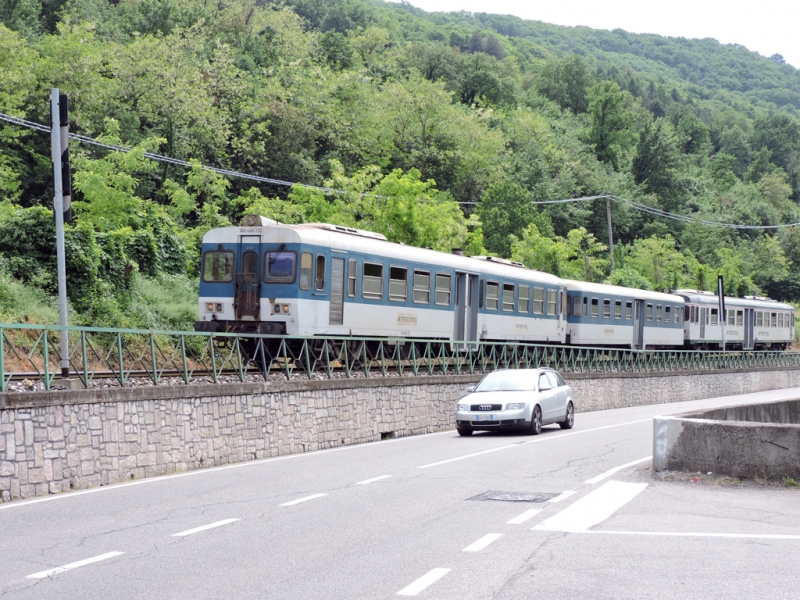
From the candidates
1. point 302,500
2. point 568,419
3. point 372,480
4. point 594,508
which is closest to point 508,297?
point 568,419

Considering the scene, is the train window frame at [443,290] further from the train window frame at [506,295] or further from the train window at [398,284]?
the train window frame at [506,295]

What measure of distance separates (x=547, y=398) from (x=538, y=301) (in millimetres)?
12974

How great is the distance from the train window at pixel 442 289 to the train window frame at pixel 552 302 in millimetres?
8504

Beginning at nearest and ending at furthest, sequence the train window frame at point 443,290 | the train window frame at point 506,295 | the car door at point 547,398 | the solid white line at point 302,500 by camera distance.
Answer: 1. the solid white line at point 302,500
2. the car door at point 547,398
3. the train window frame at point 443,290
4. the train window frame at point 506,295

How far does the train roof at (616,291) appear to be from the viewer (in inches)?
1508

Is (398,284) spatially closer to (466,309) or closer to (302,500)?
(466,309)

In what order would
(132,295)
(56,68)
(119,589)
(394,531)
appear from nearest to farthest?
1. (119,589)
2. (394,531)
3. (132,295)
4. (56,68)

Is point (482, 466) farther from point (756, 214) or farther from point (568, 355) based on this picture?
point (756, 214)

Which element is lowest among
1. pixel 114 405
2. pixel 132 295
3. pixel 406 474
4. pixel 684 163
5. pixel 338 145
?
pixel 406 474

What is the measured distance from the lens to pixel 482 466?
1511 cm

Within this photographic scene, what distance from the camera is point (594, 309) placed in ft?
131

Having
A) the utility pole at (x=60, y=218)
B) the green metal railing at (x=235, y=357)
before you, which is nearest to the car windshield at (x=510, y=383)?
the green metal railing at (x=235, y=357)

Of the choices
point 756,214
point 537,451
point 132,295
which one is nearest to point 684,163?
point 756,214

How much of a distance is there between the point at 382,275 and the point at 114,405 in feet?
37.3
